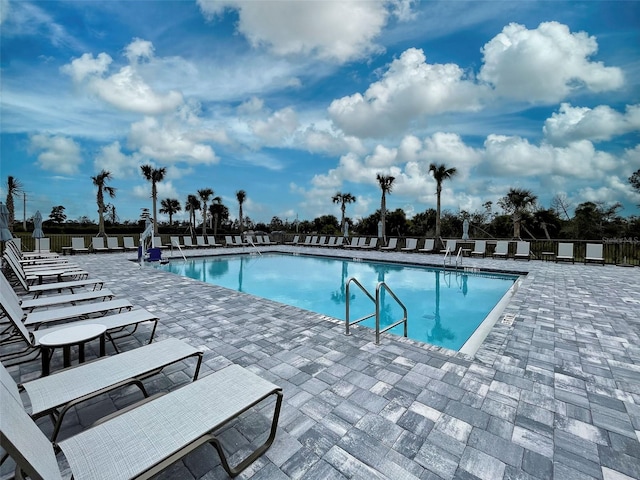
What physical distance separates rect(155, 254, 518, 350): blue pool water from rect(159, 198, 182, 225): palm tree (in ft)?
110

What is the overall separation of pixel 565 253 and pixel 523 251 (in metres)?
1.35

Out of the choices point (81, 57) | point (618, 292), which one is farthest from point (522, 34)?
point (81, 57)

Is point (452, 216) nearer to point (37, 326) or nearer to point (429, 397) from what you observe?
Result: point (429, 397)

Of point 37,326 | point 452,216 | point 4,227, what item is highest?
point 452,216

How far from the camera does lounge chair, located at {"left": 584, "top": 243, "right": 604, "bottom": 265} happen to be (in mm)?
10953

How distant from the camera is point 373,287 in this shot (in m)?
8.67

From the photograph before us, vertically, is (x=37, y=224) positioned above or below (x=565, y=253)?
above

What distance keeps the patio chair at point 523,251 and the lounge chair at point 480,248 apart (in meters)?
1.19

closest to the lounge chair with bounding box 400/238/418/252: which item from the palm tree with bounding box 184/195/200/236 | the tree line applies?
the tree line

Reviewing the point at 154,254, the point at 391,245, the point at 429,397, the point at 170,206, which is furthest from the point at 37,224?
the point at 170,206

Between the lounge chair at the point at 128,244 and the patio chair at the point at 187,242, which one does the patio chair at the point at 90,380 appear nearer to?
the lounge chair at the point at 128,244

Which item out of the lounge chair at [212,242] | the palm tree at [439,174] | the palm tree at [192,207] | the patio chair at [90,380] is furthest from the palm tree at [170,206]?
the patio chair at [90,380]

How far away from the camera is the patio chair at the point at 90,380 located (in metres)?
1.74

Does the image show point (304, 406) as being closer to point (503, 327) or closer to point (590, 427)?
point (590, 427)
